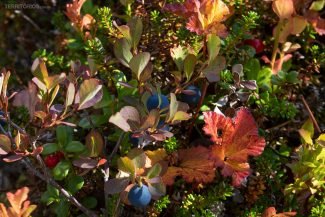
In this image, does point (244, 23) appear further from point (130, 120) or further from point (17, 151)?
point (17, 151)

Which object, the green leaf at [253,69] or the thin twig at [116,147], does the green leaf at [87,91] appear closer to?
the thin twig at [116,147]

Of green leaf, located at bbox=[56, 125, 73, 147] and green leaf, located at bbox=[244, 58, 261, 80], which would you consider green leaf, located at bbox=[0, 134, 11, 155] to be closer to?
green leaf, located at bbox=[56, 125, 73, 147]

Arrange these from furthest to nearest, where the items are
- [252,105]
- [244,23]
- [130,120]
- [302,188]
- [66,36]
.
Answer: [66,36] < [252,105] < [244,23] < [302,188] < [130,120]

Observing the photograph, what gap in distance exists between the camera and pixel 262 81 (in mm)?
1387

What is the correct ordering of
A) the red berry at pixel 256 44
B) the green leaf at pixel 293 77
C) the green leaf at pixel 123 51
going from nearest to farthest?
the green leaf at pixel 123 51, the green leaf at pixel 293 77, the red berry at pixel 256 44

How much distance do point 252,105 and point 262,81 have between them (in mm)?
70

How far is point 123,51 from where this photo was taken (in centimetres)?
114

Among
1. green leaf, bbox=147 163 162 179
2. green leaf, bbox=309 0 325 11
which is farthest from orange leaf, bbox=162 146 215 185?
green leaf, bbox=309 0 325 11

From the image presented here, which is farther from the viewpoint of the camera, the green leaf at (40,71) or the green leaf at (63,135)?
the green leaf at (63,135)

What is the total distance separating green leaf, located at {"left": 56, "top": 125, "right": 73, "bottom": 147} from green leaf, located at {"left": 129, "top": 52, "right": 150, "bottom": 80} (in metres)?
0.25

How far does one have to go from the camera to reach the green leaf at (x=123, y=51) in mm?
1140

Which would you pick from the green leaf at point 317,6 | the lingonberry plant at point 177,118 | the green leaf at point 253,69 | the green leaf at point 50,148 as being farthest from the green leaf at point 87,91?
the green leaf at point 317,6

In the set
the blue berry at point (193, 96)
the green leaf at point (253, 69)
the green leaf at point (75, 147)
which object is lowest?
the green leaf at point (75, 147)

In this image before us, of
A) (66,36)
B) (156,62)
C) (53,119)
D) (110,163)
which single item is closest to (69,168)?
(110,163)
